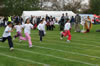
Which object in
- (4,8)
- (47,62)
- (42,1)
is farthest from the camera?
(42,1)

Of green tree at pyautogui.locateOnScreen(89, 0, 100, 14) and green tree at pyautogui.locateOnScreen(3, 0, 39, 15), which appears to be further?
green tree at pyautogui.locateOnScreen(89, 0, 100, 14)

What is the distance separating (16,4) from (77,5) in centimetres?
2406

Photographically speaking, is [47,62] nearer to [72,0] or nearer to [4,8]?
[4,8]

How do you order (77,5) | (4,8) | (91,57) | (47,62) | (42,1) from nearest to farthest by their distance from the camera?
(47,62) → (91,57) → (4,8) → (77,5) → (42,1)

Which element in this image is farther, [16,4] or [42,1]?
[42,1]

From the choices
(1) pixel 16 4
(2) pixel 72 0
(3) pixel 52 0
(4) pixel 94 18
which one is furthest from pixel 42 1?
(4) pixel 94 18

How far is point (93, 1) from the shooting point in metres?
70.6

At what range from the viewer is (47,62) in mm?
8391

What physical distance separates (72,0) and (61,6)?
4855 mm

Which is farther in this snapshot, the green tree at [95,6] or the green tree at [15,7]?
the green tree at [95,6]

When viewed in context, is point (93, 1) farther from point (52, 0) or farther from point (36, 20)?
point (36, 20)

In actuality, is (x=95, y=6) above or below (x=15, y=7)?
below

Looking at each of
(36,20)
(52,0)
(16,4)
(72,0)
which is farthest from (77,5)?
(36,20)

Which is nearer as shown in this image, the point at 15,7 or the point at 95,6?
the point at 15,7
